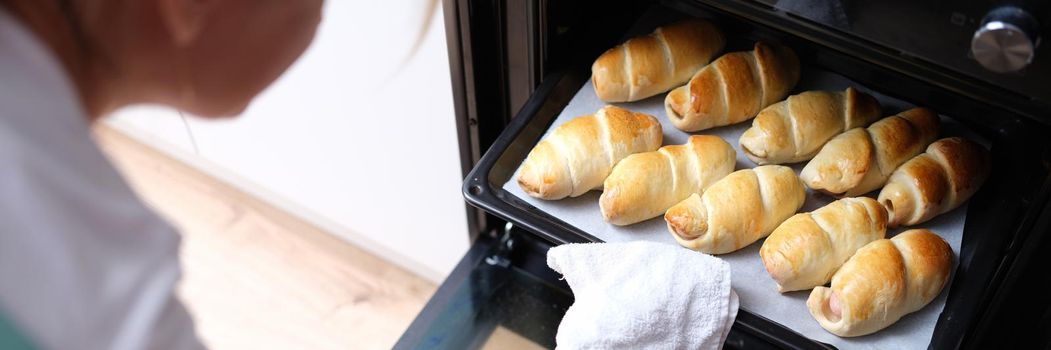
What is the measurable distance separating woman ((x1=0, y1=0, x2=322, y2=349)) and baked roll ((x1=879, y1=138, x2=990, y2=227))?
1.78ft

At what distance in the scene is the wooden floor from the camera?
4.62 feet

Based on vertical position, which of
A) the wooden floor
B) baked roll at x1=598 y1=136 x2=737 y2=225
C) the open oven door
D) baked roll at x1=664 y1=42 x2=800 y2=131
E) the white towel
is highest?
baked roll at x1=664 y1=42 x2=800 y2=131

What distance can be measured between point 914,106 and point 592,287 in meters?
0.35

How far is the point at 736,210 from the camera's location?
0.77 meters

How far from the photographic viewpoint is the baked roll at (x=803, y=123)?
0.83 meters

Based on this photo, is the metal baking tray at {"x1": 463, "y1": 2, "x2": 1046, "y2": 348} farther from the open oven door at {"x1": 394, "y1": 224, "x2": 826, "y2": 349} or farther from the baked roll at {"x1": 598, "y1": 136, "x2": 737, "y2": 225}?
the open oven door at {"x1": 394, "y1": 224, "x2": 826, "y2": 349}

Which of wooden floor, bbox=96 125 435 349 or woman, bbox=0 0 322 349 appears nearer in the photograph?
woman, bbox=0 0 322 349

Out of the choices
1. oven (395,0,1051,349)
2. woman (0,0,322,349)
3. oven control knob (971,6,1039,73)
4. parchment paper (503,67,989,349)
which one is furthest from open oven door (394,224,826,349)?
woman (0,0,322,349)

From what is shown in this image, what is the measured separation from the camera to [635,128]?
32.8 inches

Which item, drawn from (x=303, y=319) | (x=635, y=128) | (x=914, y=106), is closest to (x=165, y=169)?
(x=303, y=319)

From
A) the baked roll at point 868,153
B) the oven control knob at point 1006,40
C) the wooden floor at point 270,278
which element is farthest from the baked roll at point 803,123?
the wooden floor at point 270,278

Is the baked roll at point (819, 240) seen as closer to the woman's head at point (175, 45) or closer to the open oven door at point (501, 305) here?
the open oven door at point (501, 305)

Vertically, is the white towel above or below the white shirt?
below

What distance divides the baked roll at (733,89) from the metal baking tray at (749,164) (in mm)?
28
